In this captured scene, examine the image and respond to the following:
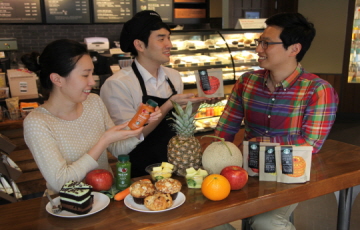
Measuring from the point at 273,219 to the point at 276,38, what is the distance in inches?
48.1

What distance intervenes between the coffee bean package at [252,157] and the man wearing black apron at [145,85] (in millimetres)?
569

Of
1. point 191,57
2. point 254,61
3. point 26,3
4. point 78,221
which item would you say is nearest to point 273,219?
point 78,221

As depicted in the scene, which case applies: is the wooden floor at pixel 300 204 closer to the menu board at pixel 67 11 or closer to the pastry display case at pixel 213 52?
the pastry display case at pixel 213 52

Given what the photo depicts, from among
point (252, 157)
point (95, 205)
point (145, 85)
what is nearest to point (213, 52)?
point (145, 85)

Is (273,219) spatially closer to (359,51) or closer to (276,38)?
(276,38)

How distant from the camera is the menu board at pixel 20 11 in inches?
215

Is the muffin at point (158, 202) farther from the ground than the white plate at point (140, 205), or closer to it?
farther from the ground

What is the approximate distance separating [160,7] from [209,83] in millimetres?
4210

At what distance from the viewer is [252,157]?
77.4 inches

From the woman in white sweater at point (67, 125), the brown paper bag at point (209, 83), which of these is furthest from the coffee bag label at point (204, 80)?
the woman in white sweater at point (67, 125)

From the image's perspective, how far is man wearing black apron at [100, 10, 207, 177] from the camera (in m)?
2.49

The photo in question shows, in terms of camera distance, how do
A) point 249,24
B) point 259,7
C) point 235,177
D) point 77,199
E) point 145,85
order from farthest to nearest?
1. point 259,7
2. point 249,24
3. point 145,85
4. point 235,177
5. point 77,199

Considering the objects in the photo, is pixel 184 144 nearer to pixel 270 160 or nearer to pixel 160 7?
pixel 270 160

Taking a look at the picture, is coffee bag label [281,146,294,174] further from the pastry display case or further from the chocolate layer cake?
the pastry display case
